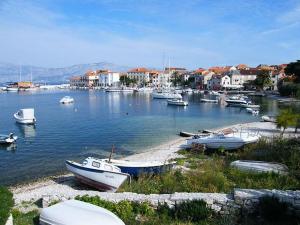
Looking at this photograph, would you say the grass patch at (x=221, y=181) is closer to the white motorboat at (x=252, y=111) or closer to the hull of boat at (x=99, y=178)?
the hull of boat at (x=99, y=178)

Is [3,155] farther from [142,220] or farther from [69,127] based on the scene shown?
[142,220]

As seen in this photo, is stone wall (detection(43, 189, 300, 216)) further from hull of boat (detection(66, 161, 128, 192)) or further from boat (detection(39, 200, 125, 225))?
hull of boat (detection(66, 161, 128, 192))

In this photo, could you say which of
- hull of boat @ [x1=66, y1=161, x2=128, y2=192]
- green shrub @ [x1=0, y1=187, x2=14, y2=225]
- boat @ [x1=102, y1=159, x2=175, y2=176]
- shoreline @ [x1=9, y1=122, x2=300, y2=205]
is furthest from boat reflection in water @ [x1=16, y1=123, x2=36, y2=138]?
green shrub @ [x1=0, y1=187, x2=14, y2=225]

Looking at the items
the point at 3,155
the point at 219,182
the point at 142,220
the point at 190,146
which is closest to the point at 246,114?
the point at 190,146

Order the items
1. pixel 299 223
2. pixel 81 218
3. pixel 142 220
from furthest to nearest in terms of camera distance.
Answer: pixel 142 220 < pixel 299 223 < pixel 81 218

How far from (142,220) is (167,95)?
9807cm

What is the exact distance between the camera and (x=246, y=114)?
2739 inches

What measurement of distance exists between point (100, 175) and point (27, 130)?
3096cm

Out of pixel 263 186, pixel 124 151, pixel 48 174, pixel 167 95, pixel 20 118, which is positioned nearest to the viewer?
pixel 263 186

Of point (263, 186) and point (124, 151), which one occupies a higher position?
point (263, 186)

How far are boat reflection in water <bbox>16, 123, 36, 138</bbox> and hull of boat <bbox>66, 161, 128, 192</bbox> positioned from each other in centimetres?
2376

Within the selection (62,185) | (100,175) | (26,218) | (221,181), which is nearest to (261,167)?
(221,181)

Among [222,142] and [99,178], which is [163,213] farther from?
[222,142]

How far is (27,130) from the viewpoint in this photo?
48.1 metres
